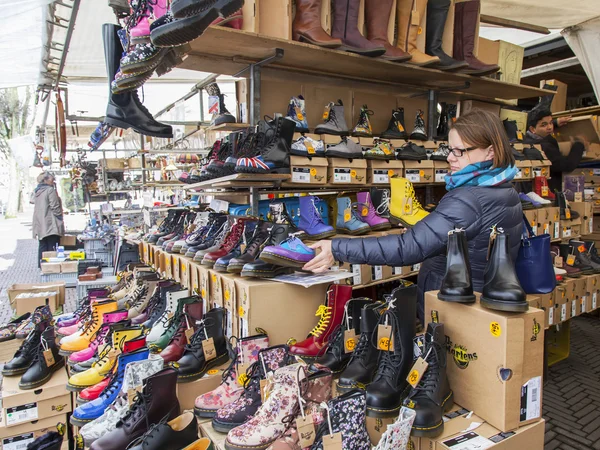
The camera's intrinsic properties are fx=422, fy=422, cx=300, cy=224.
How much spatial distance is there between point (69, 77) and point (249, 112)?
3.64 meters

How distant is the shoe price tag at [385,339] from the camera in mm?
1379

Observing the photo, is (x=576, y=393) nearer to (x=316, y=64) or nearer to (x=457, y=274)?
(x=457, y=274)

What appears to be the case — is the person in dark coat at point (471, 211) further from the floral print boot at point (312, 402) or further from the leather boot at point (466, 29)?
the leather boot at point (466, 29)

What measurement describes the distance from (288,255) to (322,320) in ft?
1.06

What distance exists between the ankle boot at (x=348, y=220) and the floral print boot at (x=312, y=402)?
1.32 meters

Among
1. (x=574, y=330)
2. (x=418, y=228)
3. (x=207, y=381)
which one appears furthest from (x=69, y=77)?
(x=574, y=330)

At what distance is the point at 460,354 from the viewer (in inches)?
53.1

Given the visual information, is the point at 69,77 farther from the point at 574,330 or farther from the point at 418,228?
the point at 574,330

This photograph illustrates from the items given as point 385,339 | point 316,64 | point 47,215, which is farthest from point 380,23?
point 47,215

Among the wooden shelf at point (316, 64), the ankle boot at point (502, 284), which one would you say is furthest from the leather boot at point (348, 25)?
the ankle boot at point (502, 284)

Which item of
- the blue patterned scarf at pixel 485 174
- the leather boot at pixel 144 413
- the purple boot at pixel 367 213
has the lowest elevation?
the leather boot at pixel 144 413

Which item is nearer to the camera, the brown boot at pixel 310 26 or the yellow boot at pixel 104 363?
the yellow boot at pixel 104 363

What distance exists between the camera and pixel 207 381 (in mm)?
1850

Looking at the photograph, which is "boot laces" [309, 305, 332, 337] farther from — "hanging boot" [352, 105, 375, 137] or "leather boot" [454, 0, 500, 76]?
"leather boot" [454, 0, 500, 76]
